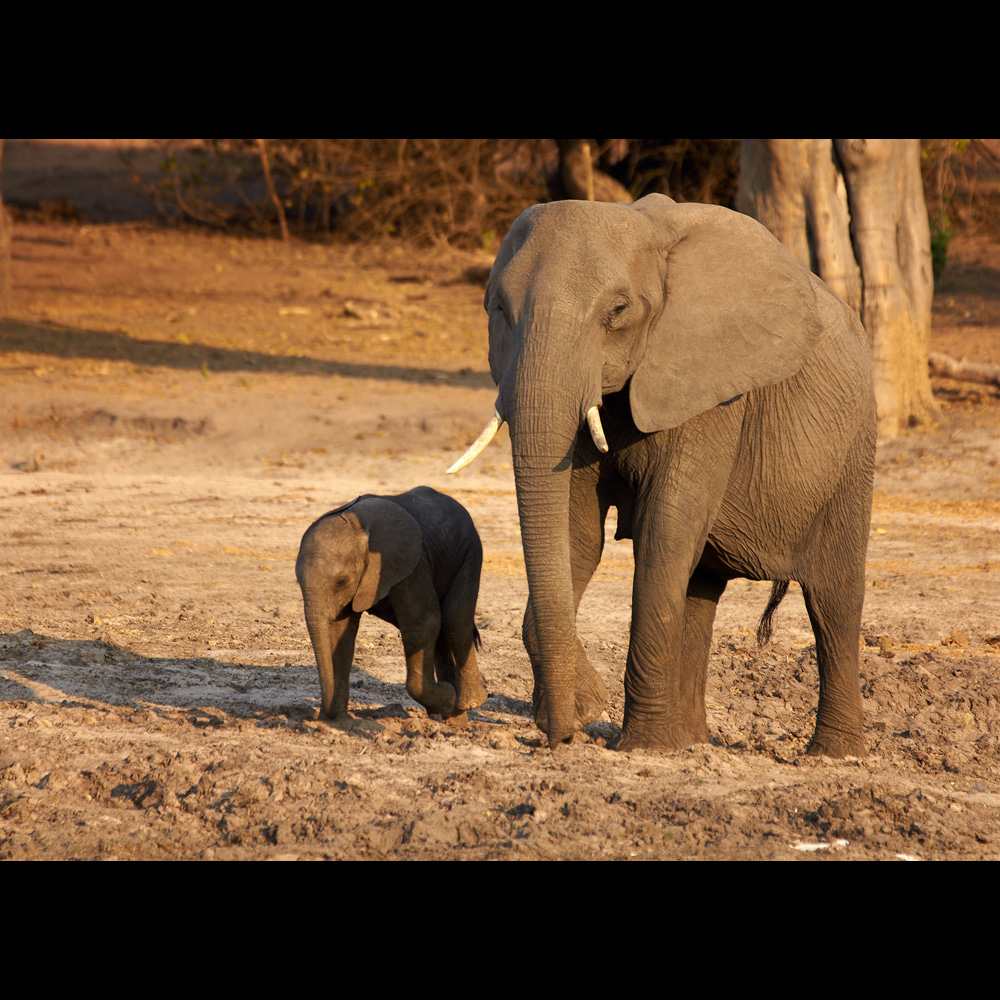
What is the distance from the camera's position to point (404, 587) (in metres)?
5.89

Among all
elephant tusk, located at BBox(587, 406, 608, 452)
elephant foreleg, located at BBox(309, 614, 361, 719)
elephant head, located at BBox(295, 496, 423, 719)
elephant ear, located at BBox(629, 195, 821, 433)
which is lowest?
elephant foreleg, located at BBox(309, 614, 361, 719)

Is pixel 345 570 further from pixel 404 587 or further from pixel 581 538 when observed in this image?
pixel 581 538

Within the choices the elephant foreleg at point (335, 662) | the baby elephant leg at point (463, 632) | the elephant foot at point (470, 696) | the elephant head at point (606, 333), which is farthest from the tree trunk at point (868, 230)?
the elephant foreleg at point (335, 662)

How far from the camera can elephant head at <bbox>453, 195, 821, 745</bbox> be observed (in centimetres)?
463

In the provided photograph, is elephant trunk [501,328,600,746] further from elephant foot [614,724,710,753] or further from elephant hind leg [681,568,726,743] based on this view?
elephant hind leg [681,568,726,743]

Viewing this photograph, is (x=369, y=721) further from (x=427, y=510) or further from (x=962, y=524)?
(x=962, y=524)

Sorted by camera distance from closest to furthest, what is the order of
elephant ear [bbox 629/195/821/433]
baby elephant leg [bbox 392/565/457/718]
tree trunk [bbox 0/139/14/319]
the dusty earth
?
the dusty earth
elephant ear [bbox 629/195/821/433]
baby elephant leg [bbox 392/565/457/718]
tree trunk [bbox 0/139/14/319]

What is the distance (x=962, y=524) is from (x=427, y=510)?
233 inches

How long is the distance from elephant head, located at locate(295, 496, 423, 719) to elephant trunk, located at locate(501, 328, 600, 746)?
3.12 ft

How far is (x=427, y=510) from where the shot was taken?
6.20 metres

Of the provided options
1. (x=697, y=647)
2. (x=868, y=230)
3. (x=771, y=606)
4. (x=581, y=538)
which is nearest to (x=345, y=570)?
(x=581, y=538)

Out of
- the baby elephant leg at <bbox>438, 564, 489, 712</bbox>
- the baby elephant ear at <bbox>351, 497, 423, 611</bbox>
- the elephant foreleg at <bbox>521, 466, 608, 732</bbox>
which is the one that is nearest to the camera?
the elephant foreleg at <bbox>521, 466, 608, 732</bbox>

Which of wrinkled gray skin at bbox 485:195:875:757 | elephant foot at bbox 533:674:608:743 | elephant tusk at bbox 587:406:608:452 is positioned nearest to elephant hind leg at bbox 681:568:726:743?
wrinkled gray skin at bbox 485:195:875:757

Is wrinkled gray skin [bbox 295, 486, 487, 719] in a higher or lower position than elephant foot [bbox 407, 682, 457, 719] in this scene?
higher
